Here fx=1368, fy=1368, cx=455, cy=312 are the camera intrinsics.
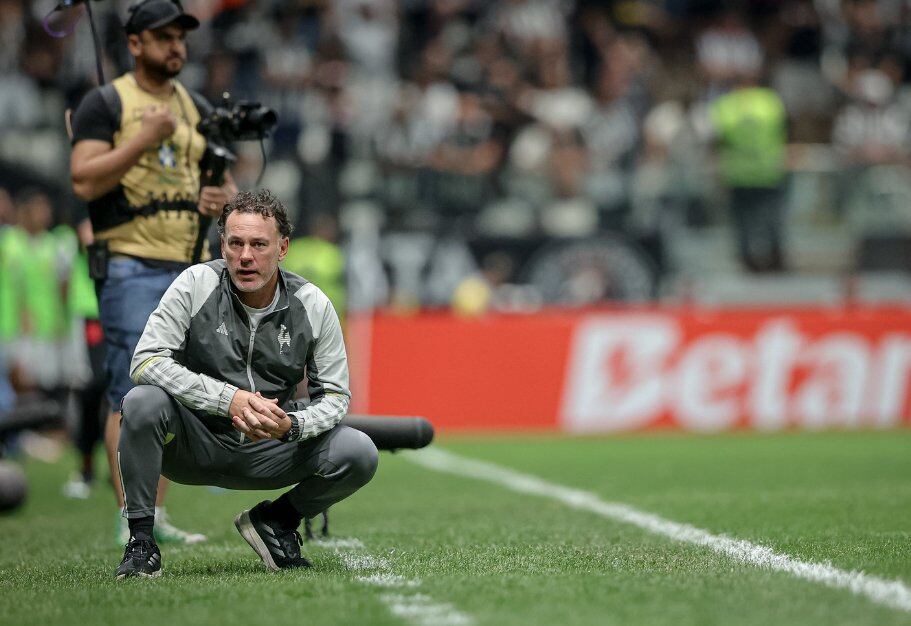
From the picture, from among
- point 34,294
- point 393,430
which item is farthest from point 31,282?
point 393,430

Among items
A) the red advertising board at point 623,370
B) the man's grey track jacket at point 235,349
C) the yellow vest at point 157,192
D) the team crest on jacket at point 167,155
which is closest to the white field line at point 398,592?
the man's grey track jacket at point 235,349

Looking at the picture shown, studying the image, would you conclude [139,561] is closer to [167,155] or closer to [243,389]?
[243,389]

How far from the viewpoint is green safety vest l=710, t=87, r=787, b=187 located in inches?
627

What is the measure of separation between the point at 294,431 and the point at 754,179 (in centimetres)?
1168

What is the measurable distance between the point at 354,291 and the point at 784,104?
23.0 ft

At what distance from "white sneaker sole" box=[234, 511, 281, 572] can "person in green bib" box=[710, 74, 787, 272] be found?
11.2 metres

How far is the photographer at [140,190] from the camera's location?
6.48 m

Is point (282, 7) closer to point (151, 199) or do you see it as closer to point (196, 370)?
point (151, 199)

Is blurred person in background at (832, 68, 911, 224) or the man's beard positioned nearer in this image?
the man's beard

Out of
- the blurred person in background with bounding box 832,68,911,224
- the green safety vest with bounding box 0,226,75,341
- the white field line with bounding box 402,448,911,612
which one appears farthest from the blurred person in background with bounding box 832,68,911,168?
the green safety vest with bounding box 0,226,75,341

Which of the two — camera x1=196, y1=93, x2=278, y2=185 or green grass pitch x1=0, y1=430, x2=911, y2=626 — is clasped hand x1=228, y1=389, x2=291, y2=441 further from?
camera x1=196, y1=93, x2=278, y2=185

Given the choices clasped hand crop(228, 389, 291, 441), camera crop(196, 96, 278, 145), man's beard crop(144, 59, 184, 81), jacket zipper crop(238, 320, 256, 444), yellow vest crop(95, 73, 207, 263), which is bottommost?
clasped hand crop(228, 389, 291, 441)

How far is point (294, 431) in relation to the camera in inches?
203

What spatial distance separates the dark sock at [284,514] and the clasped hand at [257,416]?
0.49 metres
